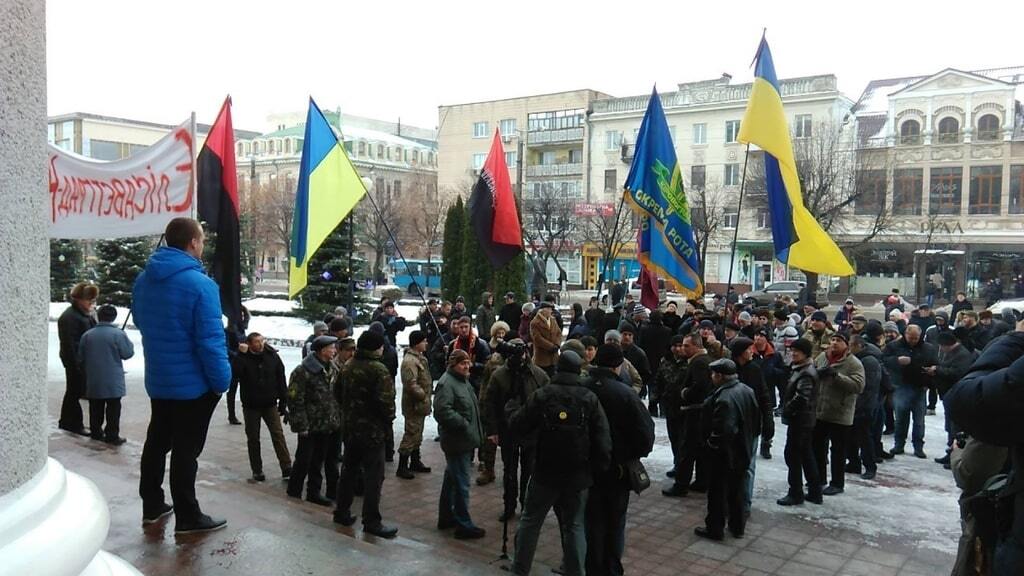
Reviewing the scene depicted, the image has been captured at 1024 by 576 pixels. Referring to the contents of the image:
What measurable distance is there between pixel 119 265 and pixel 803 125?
38896 mm

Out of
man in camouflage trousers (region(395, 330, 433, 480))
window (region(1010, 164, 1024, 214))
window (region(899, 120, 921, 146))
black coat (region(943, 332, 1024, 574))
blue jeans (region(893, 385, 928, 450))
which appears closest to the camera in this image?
black coat (region(943, 332, 1024, 574))

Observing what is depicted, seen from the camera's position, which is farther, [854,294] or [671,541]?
[854,294]

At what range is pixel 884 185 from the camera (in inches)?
1681

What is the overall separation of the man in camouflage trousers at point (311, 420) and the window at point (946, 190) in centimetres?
4510

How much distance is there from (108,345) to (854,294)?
141 feet

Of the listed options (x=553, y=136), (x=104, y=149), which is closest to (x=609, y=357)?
(x=553, y=136)

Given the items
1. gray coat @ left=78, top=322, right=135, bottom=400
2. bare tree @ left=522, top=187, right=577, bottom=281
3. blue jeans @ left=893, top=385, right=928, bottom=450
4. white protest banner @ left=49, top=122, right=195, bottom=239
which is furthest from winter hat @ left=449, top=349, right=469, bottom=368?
bare tree @ left=522, top=187, right=577, bottom=281

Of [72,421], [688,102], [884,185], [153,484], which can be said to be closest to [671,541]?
[153,484]

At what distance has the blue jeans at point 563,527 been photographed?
5.62 meters

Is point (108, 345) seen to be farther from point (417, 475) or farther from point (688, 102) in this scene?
point (688, 102)

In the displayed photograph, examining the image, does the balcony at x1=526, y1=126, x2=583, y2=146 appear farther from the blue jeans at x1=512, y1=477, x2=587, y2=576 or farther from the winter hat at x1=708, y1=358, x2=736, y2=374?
the blue jeans at x1=512, y1=477, x2=587, y2=576

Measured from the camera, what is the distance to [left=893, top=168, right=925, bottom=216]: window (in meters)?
44.2

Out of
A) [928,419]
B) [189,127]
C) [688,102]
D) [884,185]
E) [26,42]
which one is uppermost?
[688,102]

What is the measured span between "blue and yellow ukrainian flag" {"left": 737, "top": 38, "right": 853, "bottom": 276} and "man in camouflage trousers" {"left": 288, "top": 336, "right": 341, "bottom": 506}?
549cm
